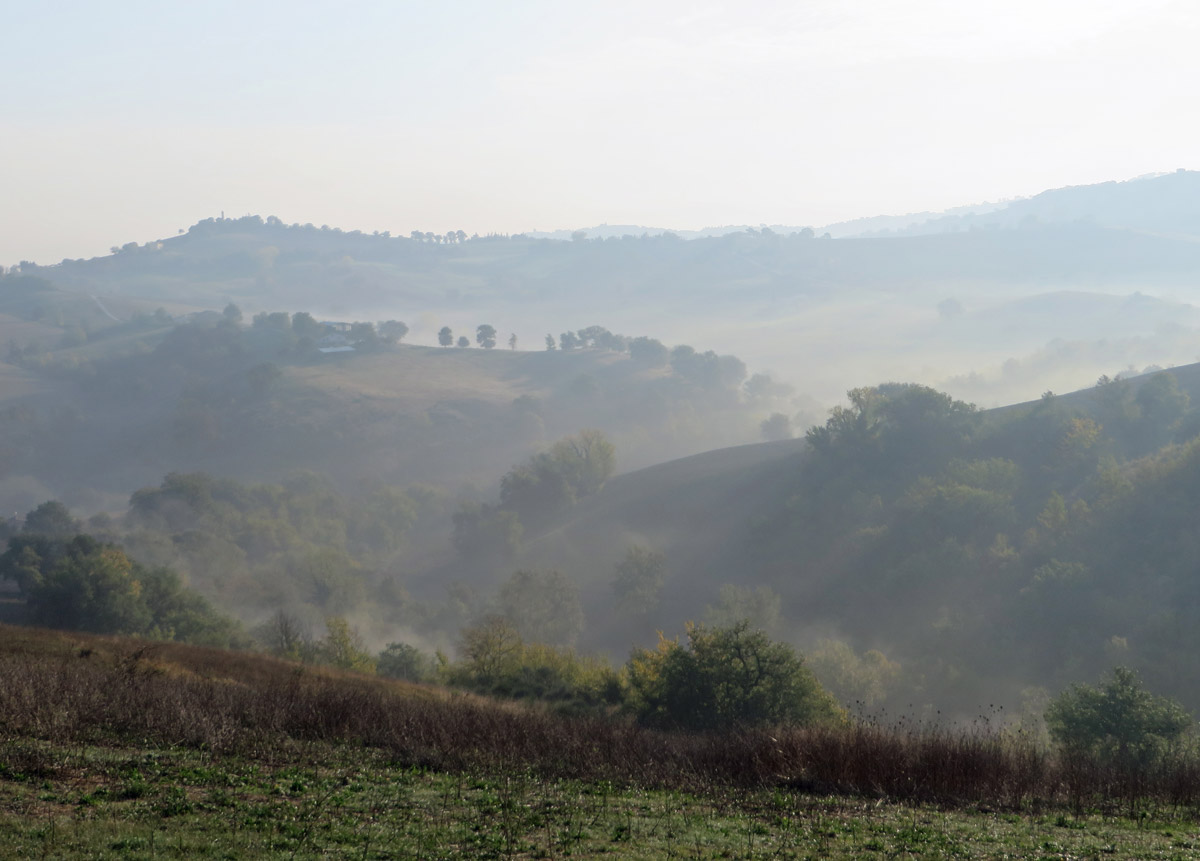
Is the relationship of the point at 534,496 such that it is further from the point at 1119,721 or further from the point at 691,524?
the point at 1119,721

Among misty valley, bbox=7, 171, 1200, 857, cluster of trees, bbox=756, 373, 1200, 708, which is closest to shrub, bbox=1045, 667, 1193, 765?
misty valley, bbox=7, 171, 1200, 857

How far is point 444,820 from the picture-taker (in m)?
14.8

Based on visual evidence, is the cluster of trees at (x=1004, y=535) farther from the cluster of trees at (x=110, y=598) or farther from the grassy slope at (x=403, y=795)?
the cluster of trees at (x=110, y=598)

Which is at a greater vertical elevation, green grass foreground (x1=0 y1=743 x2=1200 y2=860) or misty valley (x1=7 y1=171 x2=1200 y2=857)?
green grass foreground (x1=0 y1=743 x2=1200 y2=860)

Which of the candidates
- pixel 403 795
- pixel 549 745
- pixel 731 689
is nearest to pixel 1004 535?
pixel 731 689

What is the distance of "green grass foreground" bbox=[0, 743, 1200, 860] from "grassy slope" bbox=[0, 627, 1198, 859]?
0.06 m

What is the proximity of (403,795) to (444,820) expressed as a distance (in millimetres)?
2136

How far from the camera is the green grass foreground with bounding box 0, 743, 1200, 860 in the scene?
12.4 m

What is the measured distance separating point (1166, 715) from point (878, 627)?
49.1 m

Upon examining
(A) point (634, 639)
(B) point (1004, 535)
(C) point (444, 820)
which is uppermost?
(C) point (444, 820)

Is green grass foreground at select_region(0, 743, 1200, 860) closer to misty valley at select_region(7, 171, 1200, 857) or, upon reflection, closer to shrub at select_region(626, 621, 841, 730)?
misty valley at select_region(7, 171, 1200, 857)

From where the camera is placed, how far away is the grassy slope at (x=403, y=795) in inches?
513

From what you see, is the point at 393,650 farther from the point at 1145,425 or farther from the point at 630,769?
the point at 1145,425

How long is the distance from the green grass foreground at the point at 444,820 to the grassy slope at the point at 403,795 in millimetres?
59
